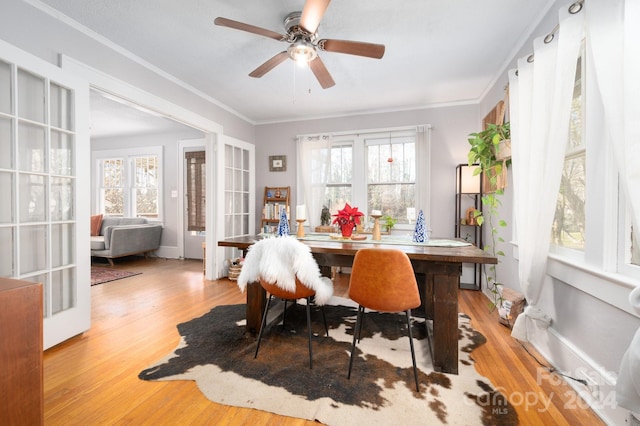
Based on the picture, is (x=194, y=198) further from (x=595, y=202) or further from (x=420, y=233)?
(x=595, y=202)

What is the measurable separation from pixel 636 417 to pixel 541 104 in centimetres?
178

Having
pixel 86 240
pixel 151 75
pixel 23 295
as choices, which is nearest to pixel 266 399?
pixel 23 295

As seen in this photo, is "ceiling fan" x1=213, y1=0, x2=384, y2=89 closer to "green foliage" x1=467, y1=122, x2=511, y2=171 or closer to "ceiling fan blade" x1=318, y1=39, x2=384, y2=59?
"ceiling fan blade" x1=318, y1=39, x2=384, y2=59

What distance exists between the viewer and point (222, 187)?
161 inches

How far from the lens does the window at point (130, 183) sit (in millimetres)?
5703

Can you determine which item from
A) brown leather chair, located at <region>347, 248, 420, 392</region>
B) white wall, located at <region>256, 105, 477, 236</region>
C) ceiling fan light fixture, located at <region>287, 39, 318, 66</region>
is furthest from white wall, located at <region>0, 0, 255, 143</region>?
brown leather chair, located at <region>347, 248, 420, 392</region>

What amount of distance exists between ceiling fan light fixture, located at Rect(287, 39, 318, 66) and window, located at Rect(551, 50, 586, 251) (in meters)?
1.82

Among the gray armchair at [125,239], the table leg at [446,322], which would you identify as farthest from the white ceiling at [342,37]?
the gray armchair at [125,239]

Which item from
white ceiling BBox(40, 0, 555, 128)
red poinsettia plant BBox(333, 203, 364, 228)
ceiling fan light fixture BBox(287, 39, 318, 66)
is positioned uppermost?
white ceiling BBox(40, 0, 555, 128)

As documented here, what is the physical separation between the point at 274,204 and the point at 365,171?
65.7 inches

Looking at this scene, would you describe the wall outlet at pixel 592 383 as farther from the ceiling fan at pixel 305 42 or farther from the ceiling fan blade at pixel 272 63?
the ceiling fan blade at pixel 272 63

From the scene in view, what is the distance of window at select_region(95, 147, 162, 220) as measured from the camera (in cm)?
570

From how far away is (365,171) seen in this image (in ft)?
14.5

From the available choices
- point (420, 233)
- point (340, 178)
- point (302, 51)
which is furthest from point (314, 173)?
point (420, 233)
